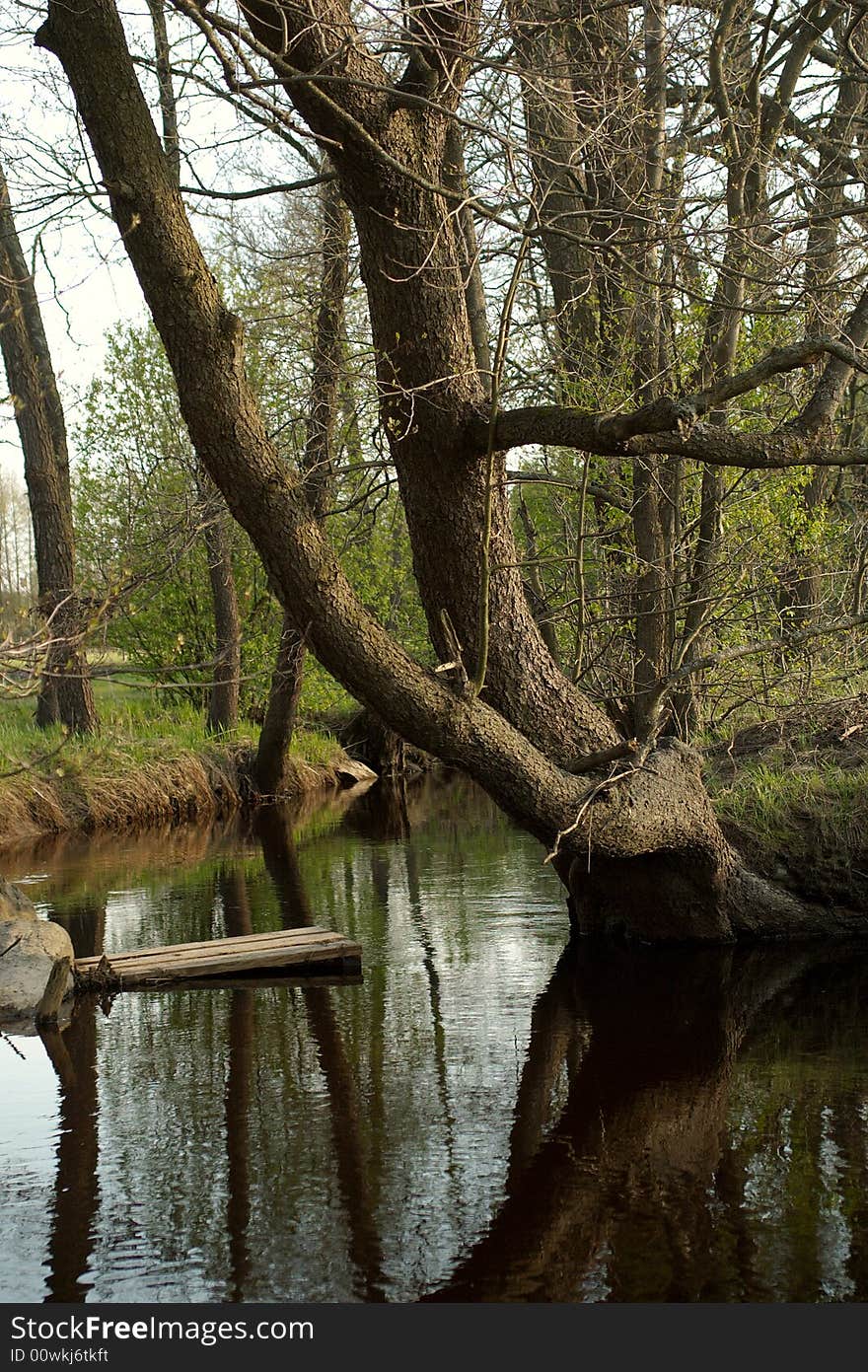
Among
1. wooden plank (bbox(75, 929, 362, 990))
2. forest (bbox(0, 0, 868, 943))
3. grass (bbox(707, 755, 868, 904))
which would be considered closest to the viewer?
forest (bbox(0, 0, 868, 943))

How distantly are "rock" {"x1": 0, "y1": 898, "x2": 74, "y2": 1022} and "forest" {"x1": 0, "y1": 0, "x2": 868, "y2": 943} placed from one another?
112 cm

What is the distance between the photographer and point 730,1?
8664 millimetres

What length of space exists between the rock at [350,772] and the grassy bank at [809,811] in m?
10.5

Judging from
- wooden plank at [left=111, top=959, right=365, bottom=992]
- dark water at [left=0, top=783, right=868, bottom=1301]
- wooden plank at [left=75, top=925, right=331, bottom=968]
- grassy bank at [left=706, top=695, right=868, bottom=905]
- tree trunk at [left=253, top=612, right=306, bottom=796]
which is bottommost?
dark water at [left=0, top=783, right=868, bottom=1301]

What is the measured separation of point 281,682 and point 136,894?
481cm

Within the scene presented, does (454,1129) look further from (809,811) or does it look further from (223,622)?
(223,622)

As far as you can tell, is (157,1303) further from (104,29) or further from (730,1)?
(730,1)

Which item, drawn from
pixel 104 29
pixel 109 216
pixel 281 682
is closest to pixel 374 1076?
pixel 109 216

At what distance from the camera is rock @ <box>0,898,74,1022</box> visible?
8.02 metres

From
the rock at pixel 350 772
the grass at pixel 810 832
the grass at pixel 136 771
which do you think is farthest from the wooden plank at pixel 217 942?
the rock at pixel 350 772

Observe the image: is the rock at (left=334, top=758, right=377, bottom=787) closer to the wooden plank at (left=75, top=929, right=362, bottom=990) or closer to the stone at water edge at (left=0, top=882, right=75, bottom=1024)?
the wooden plank at (left=75, top=929, right=362, bottom=990)

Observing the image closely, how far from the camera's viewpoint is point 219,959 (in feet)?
28.1

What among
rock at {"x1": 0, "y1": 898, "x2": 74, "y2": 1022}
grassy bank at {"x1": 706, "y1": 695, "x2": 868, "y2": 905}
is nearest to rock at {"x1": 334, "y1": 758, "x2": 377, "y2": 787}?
grassy bank at {"x1": 706, "y1": 695, "x2": 868, "y2": 905}

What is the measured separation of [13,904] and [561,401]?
225 inches
